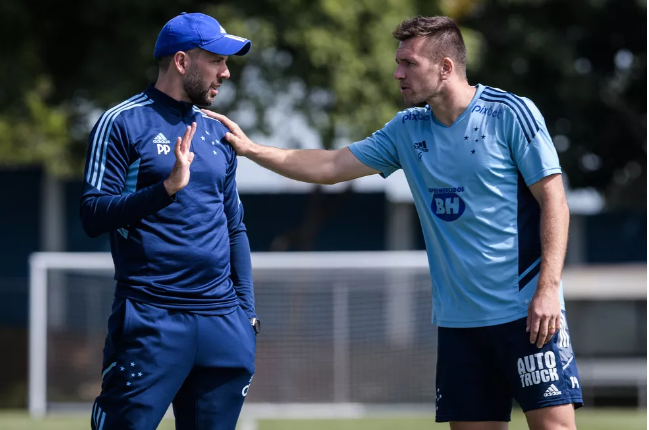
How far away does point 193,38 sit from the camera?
4.26 m

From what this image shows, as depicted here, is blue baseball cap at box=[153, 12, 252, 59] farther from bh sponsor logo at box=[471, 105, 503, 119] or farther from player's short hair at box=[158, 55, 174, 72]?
bh sponsor logo at box=[471, 105, 503, 119]

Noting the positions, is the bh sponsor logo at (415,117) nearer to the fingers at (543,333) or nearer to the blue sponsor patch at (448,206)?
the blue sponsor patch at (448,206)

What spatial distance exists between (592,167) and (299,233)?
568 centimetres

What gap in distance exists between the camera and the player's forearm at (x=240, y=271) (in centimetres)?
443

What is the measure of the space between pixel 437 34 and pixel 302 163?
0.96m

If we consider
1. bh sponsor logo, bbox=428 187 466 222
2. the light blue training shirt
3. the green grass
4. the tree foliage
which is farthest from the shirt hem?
the tree foliage

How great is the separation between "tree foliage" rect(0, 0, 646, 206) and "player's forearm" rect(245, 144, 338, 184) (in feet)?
28.3

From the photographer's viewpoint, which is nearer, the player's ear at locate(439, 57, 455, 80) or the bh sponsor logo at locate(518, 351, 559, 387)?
the bh sponsor logo at locate(518, 351, 559, 387)

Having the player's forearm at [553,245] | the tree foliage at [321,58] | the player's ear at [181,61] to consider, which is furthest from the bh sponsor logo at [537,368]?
the tree foliage at [321,58]

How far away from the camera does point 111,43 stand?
14.2m

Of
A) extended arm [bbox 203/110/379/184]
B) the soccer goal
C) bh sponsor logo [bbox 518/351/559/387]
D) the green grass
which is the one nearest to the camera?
bh sponsor logo [bbox 518/351/559/387]

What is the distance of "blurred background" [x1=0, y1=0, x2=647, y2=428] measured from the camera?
1139 centimetres

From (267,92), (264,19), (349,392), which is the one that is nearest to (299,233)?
(267,92)

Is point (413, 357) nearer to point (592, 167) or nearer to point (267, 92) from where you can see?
point (267, 92)
